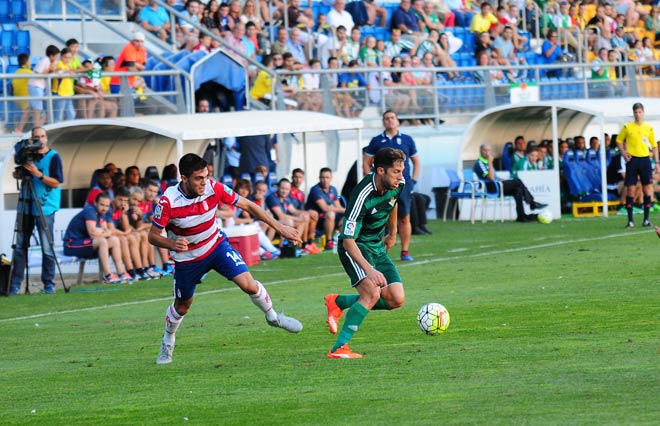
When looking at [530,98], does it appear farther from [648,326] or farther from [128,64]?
[648,326]

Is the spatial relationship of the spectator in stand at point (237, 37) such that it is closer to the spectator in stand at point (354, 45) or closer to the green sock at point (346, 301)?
the spectator in stand at point (354, 45)

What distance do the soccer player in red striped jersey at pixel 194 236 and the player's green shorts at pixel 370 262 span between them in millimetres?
447

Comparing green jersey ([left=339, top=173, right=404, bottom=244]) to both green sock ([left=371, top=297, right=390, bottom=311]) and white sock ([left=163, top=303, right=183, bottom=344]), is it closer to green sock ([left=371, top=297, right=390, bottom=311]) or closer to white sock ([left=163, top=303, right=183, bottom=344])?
green sock ([left=371, top=297, right=390, bottom=311])

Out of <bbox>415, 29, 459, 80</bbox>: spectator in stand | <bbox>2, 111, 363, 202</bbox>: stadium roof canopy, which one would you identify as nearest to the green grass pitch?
<bbox>2, 111, 363, 202</bbox>: stadium roof canopy

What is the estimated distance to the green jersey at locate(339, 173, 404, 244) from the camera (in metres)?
11.2

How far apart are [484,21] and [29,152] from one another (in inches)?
802

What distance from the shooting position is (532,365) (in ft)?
33.5

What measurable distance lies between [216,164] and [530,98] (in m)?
8.03

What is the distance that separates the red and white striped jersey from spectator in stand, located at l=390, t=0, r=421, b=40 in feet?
75.2

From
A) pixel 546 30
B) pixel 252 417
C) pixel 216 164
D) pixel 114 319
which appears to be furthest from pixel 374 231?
pixel 546 30

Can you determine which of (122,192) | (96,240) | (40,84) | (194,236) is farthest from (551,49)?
(194,236)

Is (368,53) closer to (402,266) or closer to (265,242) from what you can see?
(265,242)

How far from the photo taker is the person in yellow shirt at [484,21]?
120 ft

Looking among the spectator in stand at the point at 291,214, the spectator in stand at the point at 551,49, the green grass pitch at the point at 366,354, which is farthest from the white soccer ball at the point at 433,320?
the spectator in stand at the point at 551,49
